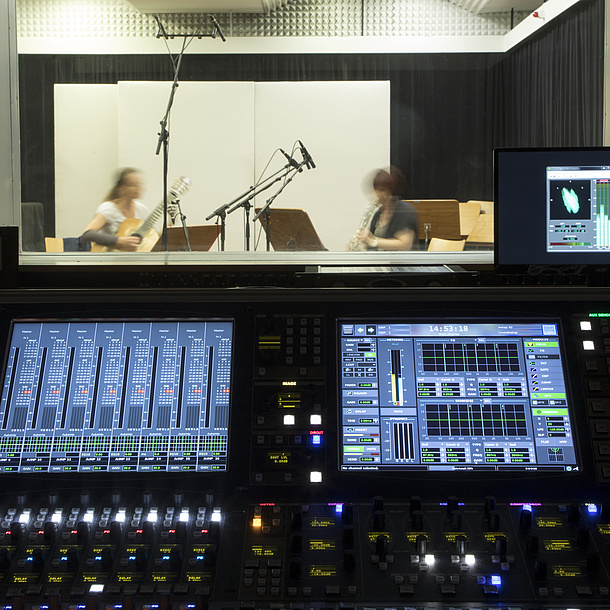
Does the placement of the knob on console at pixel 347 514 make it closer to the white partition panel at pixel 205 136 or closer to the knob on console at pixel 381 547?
the knob on console at pixel 381 547

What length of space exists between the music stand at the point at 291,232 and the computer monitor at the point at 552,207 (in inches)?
123

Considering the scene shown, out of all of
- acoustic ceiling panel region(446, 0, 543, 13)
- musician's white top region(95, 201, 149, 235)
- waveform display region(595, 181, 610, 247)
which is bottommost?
waveform display region(595, 181, 610, 247)

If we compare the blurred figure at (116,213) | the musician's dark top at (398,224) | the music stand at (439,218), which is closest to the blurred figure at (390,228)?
the musician's dark top at (398,224)

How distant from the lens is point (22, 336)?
1.20 meters

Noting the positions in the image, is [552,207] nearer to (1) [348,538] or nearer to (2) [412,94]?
(1) [348,538]

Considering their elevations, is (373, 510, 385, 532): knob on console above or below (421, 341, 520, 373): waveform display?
below

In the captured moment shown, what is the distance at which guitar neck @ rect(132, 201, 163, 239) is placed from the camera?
17.0ft

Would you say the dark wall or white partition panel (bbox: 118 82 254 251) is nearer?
white partition panel (bbox: 118 82 254 251)

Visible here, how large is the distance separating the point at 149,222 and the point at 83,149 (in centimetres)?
256

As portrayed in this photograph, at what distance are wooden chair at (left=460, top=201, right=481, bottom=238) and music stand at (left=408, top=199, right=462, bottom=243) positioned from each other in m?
0.24

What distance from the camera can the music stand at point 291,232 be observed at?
4.63 m

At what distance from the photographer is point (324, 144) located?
766 cm

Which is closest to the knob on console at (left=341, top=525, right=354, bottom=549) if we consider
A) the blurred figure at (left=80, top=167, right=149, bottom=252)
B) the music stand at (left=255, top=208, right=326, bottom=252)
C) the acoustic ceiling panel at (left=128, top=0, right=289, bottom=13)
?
the music stand at (left=255, top=208, right=326, bottom=252)

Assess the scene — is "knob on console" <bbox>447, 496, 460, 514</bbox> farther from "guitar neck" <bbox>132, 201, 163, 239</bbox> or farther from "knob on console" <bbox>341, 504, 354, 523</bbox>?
"guitar neck" <bbox>132, 201, 163, 239</bbox>
